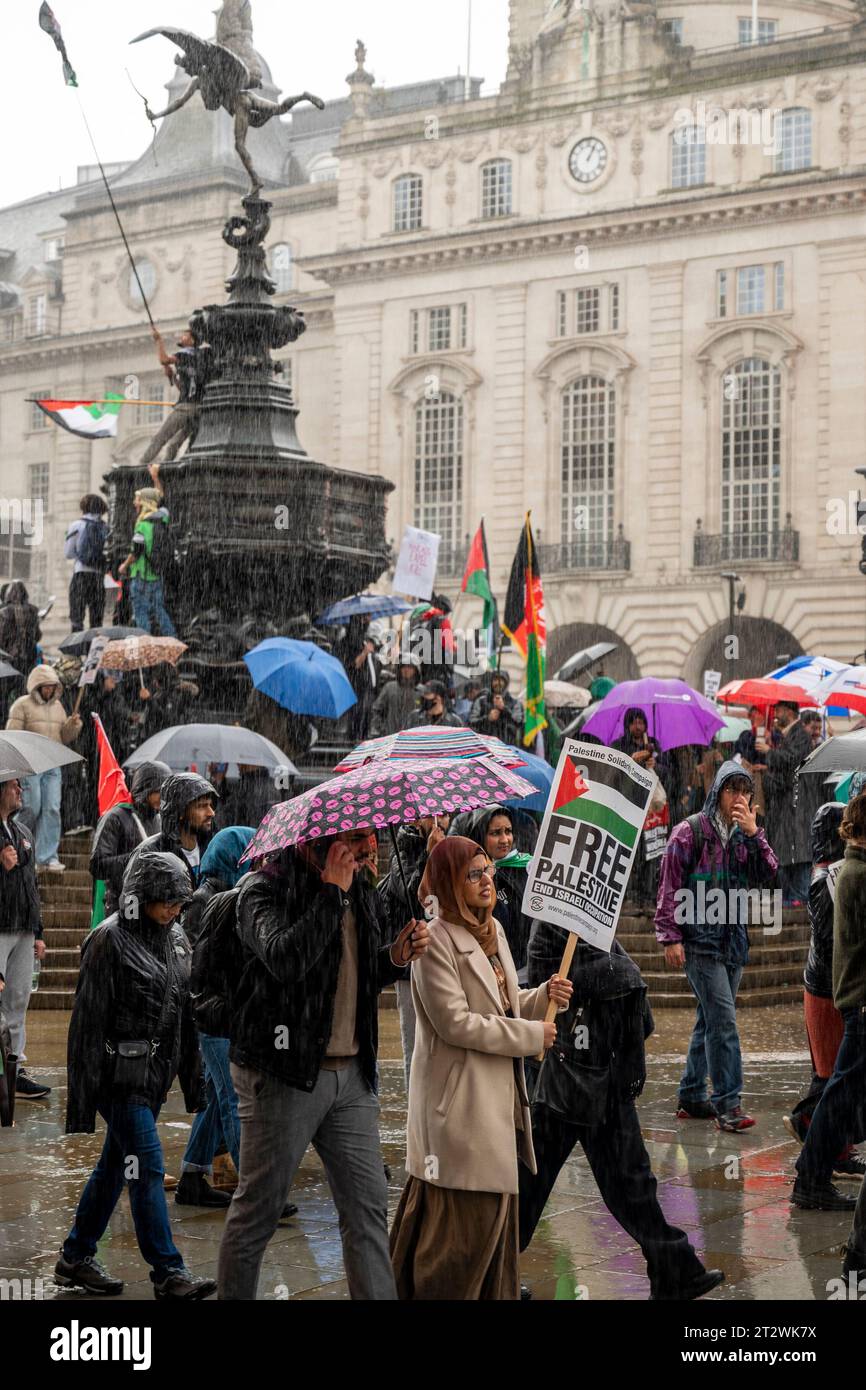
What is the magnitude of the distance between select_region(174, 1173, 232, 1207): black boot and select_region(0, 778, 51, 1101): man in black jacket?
7.06ft

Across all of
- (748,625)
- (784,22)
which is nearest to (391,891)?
(748,625)

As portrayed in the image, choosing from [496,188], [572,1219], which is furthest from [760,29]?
[572,1219]

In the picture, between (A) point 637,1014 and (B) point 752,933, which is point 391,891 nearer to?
(A) point 637,1014

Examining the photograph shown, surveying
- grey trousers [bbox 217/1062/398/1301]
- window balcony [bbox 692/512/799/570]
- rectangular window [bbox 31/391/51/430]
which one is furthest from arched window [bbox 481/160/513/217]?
grey trousers [bbox 217/1062/398/1301]

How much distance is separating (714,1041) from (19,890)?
3.53 metres

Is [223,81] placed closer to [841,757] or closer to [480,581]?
[480,581]

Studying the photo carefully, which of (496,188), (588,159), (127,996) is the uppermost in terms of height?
(588,159)

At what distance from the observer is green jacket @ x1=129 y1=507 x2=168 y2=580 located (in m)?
16.9

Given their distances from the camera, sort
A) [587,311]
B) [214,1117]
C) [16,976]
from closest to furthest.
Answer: [214,1117]
[16,976]
[587,311]

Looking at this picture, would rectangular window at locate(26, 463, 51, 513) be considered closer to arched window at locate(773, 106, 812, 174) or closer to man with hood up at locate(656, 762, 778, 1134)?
arched window at locate(773, 106, 812, 174)

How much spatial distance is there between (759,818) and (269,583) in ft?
15.9

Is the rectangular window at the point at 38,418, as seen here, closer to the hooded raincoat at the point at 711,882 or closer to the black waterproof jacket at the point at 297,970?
the hooded raincoat at the point at 711,882

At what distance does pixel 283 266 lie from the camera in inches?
2265

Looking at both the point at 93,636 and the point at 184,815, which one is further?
the point at 93,636
